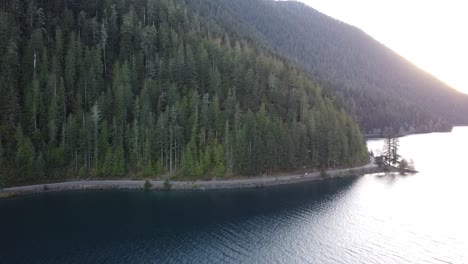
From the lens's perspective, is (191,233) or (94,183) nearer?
(191,233)

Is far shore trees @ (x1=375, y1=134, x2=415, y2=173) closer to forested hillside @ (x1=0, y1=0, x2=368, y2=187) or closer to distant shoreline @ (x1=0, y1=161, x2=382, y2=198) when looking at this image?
forested hillside @ (x1=0, y1=0, x2=368, y2=187)

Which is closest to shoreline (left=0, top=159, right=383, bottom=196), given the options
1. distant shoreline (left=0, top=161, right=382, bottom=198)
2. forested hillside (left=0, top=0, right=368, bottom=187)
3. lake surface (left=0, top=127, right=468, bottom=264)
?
distant shoreline (left=0, top=161, right=382, bottom=198)

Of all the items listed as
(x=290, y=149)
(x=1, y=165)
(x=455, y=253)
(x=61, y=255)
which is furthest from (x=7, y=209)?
(x=455, y=253)

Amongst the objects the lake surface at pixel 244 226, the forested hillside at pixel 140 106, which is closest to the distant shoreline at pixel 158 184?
the forested hillside at pixel 140 106

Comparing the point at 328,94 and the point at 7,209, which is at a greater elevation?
the point at 328,94

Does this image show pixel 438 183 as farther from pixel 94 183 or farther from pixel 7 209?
pixel 7 209

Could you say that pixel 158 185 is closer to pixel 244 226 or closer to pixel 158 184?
pixel 158 184
